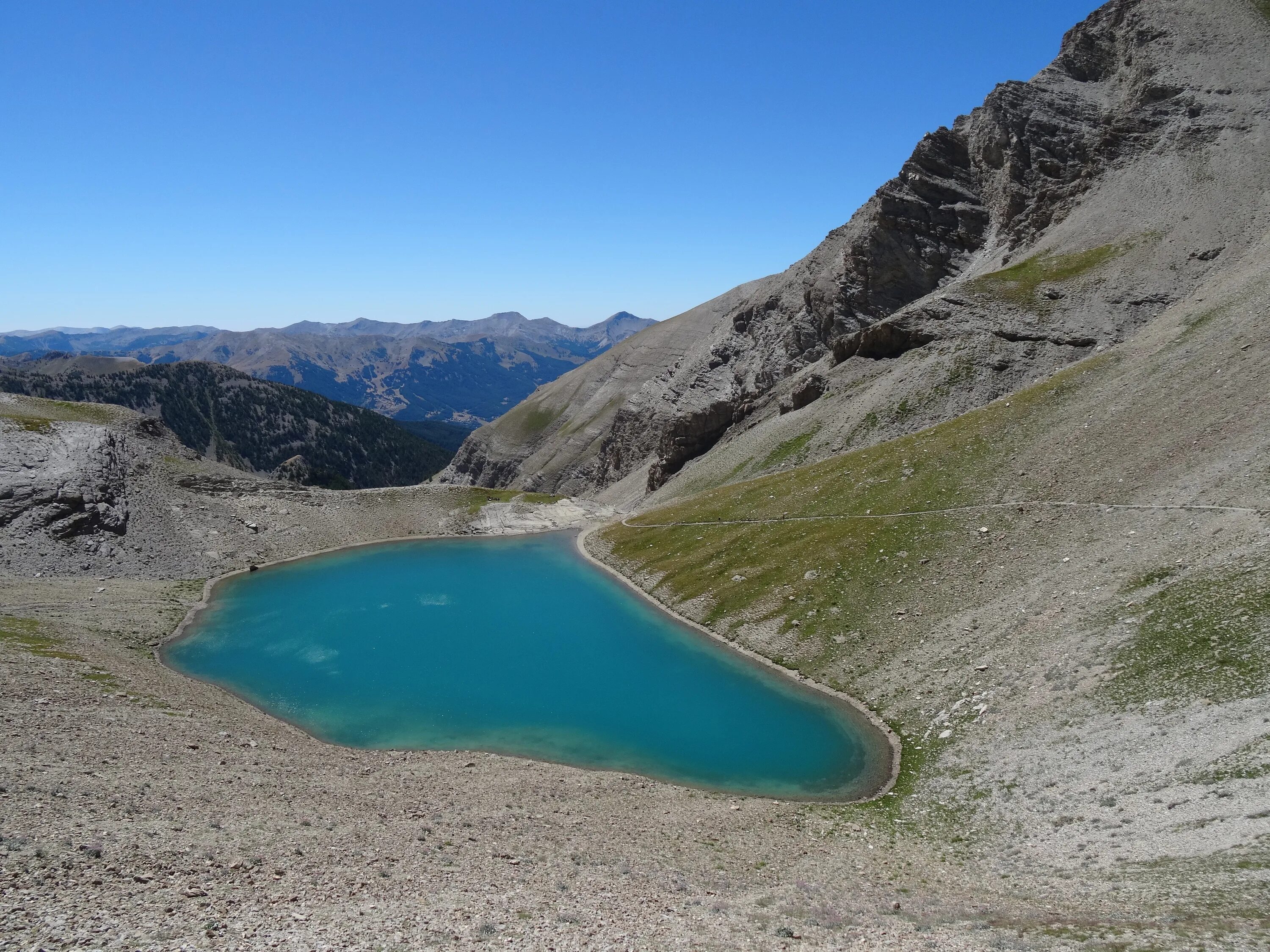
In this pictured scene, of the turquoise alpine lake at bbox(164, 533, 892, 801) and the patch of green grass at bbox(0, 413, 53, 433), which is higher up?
the patch of green grass at bbox(0, 413, 53, 433)

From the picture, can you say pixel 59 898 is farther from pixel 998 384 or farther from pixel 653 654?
pixel 998 384

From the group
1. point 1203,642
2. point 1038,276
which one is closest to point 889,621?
point 1203,642

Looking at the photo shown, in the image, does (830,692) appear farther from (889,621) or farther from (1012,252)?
(1012,252)

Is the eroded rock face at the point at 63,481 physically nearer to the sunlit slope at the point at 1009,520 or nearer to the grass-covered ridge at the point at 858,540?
the grass-covered ridge at the point at 858,540

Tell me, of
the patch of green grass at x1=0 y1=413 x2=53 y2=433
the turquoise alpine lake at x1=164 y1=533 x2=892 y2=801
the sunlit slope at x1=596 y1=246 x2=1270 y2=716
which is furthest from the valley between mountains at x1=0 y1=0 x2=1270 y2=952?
the turquoise alpine lake at x1=164 y1=533 x2=892 y2=801

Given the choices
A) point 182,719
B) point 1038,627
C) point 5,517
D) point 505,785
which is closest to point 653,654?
point 505,785

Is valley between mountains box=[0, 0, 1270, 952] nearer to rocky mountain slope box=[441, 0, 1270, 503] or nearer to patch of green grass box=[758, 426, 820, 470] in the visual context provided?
rocky mountain slope box=[441, 0, 1270, 503]
